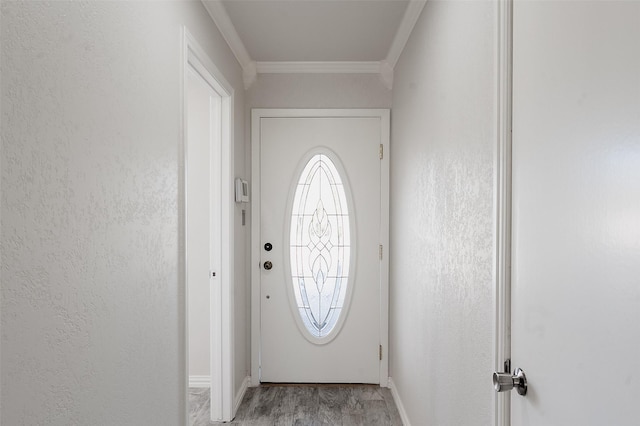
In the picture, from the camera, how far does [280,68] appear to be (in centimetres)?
342

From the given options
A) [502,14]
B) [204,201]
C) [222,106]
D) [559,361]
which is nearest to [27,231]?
[559,361]

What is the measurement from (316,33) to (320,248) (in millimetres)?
1557

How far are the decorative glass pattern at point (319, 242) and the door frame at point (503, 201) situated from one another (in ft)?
7.30

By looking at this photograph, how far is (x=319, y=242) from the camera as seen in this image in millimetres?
3477

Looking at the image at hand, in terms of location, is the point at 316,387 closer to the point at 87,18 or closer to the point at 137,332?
the point at 137,332

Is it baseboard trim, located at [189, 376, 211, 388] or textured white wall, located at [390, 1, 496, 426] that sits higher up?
textured white wall, located at [390, 1, 496, 426]

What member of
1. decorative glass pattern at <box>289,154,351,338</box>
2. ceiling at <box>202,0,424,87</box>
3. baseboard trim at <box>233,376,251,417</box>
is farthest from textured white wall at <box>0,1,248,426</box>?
decorative glass pattern at <box>289,154,351,338</box>

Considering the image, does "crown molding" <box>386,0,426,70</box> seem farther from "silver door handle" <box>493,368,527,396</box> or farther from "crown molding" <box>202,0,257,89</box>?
"silver door handle" <box>493,368,527,396</box>

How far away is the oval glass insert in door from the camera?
346 centimetres

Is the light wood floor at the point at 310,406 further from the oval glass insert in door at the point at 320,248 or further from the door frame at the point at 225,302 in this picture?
the oval glass insert in door at the point at 320,248

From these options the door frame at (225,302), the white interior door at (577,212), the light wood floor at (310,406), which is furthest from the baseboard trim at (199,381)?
the white interior door at (577,212)

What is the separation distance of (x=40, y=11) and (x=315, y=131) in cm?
254

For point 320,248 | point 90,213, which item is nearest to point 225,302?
point 320,248

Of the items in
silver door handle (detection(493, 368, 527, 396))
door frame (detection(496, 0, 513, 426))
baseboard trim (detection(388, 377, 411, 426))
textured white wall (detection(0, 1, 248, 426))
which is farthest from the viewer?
baseboard trim (detection(388, 377, 411, 426))
